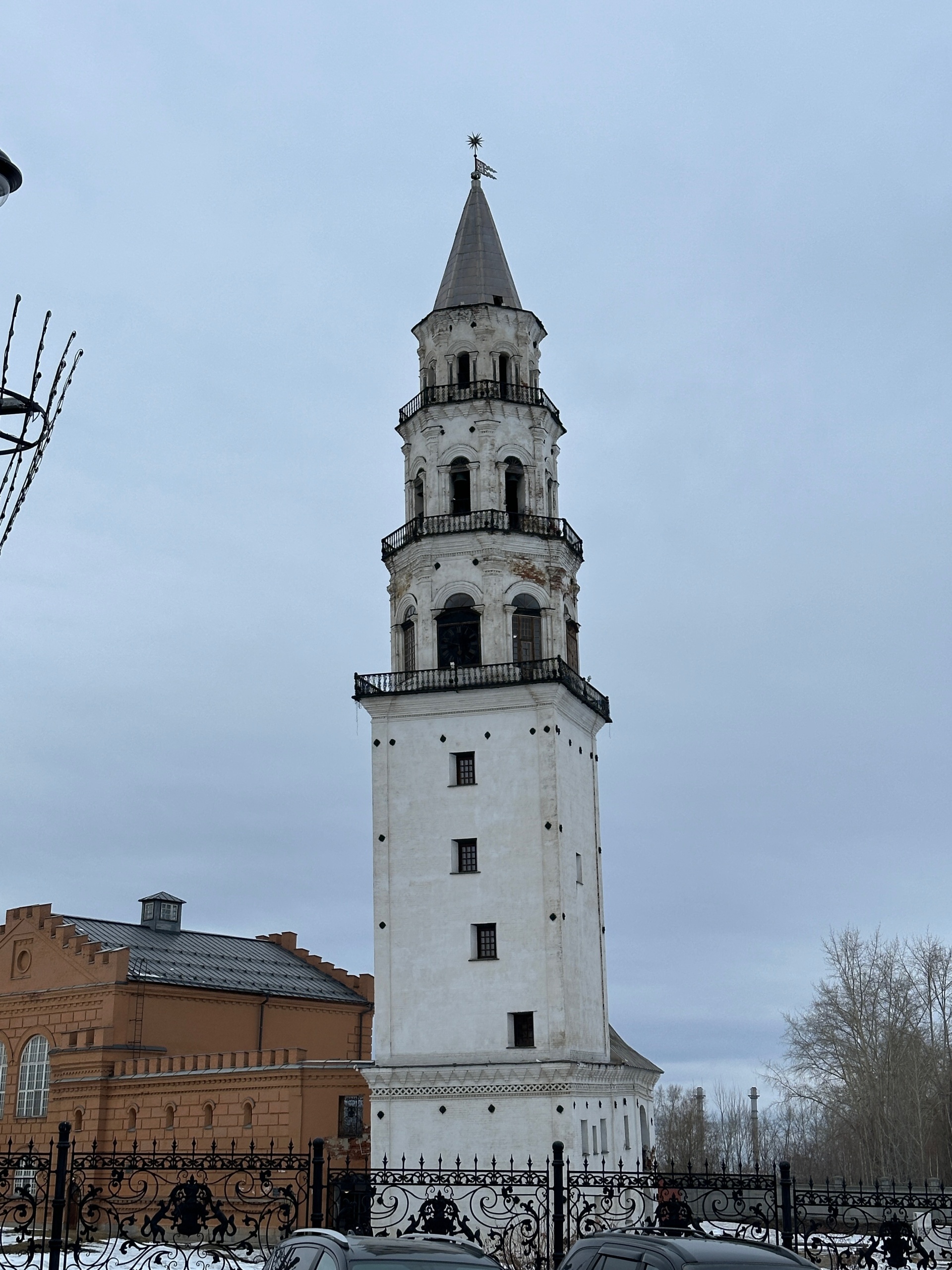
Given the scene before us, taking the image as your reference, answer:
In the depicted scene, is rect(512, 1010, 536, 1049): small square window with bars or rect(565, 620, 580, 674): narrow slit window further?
rect(565, 620, 580, 674): narrow slit window

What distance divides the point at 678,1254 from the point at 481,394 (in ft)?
127

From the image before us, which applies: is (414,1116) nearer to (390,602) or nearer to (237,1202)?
(237,1202)

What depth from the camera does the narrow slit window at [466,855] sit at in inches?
1641

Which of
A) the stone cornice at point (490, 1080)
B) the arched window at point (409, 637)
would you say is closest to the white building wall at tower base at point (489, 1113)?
the stone cornice at point (490, 1080)

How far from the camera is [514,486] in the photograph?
47.5 meters

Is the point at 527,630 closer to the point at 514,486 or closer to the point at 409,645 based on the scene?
the point at 409,645

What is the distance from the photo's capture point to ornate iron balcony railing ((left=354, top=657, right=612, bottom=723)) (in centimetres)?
4253

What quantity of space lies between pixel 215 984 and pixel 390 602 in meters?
17.6

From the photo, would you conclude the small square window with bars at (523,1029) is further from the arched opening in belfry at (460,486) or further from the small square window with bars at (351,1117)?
the arched opening in belfry at (460,486)

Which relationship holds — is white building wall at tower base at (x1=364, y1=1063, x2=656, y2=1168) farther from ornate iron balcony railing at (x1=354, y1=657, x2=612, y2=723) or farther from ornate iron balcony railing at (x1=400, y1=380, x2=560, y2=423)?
ornate iron balcony railing at (x1=400, y1=380, x2=560, y2=423)

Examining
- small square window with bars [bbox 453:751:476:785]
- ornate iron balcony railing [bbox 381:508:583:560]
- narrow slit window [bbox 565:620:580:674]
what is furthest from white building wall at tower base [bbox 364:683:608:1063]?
ornate iron balcony railing [bbox 381:508:583:560]

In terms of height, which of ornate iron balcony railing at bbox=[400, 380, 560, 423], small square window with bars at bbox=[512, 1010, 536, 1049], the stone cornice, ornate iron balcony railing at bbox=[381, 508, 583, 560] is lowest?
the stone cornice

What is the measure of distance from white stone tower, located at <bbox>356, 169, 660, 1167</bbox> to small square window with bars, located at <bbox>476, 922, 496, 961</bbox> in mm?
108

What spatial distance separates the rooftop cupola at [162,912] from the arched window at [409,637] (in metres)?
19.0
